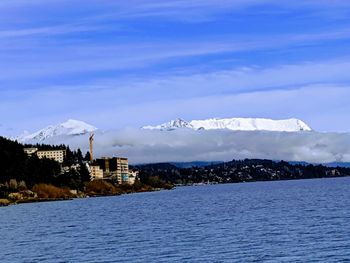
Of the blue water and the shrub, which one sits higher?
the shrub

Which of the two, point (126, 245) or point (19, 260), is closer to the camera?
point (19, 260)

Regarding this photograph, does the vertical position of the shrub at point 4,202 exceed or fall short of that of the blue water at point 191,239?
it exceeds it

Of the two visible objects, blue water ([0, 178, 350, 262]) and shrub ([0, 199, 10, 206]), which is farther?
shrub ([0, 199, 10, 206])

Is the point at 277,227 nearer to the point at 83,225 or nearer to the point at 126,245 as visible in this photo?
the point at 126,245

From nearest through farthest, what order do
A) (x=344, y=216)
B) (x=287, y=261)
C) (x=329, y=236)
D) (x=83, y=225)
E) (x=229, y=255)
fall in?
(x=287, y=261), (x=229, y=255), (x=329, y=236), (x=344, y=216), (x=83, y=225)

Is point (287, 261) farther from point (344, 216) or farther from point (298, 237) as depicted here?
point (344, 216)

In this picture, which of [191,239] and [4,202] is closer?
[191,239]

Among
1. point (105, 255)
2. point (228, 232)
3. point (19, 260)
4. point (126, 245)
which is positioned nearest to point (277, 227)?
point (228, 232)

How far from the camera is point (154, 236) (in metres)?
74.4

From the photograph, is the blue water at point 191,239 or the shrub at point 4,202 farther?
the shrub at point 4,202

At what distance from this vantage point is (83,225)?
95.8 metres

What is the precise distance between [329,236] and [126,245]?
738 inches

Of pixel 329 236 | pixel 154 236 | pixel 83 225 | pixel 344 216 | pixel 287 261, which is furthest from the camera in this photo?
pixel 83 225

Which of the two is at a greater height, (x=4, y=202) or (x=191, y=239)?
(x=4, y=202)
